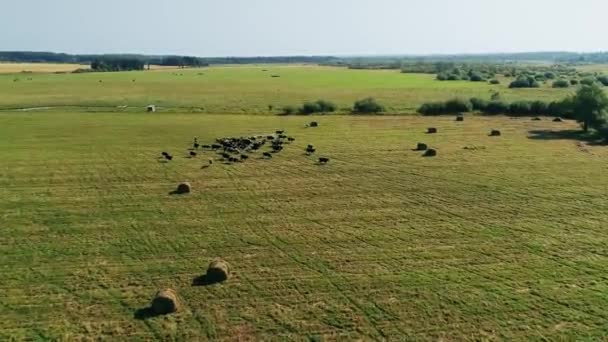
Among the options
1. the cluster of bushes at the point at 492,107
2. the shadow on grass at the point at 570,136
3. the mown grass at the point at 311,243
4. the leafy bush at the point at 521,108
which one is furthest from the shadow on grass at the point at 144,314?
the leafy bush at the point at 521,108

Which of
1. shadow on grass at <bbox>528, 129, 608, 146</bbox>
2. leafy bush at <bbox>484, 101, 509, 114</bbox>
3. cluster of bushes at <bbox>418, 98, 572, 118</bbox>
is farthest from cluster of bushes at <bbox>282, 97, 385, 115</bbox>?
shadow on grass at <bbox>528, 129, 608, 146</bbox>

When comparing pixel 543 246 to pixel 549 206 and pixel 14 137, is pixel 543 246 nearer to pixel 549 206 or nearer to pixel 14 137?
pixel 549 206

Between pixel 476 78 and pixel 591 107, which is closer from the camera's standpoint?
pixel 591 107

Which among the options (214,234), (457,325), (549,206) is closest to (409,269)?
(457,325)

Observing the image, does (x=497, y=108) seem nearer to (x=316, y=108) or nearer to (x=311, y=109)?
(x=316, y=108)

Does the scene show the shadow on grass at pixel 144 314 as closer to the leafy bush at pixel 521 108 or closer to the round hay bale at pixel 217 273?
the round hay bale at pixel 217 273

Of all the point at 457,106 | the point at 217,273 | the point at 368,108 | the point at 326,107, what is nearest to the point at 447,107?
the point at 457,106
